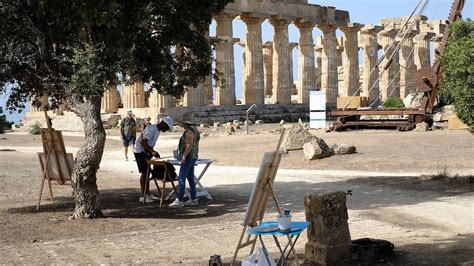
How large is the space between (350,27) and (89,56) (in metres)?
50.5

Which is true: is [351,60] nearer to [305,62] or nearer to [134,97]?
[305,62]

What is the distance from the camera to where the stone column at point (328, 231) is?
8070 millimetres

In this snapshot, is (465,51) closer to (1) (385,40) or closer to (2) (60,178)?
(2) (60,178)

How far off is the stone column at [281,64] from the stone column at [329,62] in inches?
188

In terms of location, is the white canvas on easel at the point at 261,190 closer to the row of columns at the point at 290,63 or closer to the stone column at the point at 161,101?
the row of columns at the point at 290,63

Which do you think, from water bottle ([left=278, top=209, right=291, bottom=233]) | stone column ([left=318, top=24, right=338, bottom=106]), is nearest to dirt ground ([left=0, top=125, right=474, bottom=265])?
water bottle ([left=278, top=209, right=291, bottom=233])

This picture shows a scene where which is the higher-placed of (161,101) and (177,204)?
(161,101)

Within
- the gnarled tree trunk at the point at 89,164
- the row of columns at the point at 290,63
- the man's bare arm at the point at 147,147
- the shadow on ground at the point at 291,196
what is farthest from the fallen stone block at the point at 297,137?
the row of columns at the point at 290,63

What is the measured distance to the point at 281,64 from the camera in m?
54.3

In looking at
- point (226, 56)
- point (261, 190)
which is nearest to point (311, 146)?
point (261, 190)

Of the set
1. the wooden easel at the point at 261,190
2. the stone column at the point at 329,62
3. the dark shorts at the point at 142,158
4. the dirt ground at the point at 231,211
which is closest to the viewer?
the wooden easel at the point at 261,190

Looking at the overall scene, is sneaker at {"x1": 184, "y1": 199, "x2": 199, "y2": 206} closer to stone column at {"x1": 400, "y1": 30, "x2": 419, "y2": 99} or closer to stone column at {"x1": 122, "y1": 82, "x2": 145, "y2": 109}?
stone column at {"x1": 122, "y1": 82, "x2": 145, "y2": 109}

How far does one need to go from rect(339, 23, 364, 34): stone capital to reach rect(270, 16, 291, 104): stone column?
732 cm

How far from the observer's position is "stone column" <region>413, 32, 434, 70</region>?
2571 inches
